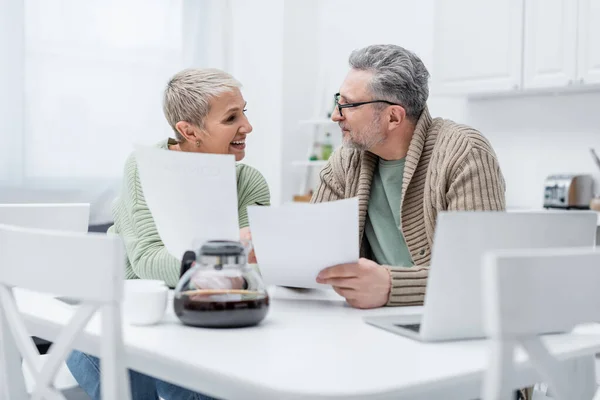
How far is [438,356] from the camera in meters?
1.10

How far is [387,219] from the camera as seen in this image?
2090 millimetres

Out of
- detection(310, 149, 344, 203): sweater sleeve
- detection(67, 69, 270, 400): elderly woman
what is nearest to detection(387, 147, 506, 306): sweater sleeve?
detection(310, 149, 344, 203): sweater sleeve

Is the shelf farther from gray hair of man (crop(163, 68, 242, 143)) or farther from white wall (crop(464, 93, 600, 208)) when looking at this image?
gray hair of man (crop(163, 68, 242, 143))

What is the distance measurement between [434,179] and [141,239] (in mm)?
738

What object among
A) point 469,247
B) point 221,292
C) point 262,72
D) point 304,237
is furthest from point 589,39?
point 221,292

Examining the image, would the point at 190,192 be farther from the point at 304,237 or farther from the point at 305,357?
the point at 305,357

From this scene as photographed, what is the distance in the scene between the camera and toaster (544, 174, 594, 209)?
367 centimetres

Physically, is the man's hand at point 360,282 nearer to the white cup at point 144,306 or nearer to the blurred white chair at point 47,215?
the white cup at point 144,306

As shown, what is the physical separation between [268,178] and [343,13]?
1.22 metres

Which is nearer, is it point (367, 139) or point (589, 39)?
point (367, 139)

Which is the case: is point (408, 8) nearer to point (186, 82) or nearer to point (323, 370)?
point (186, 82)

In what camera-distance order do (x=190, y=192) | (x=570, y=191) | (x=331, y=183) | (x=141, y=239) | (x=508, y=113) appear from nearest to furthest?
(x=190, y=192) < (x=141, y=239) < (x=331, y=183) < (x=570, y=191) < (x=508, y=113)

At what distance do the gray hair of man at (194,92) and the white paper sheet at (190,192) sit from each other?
0.64 meters

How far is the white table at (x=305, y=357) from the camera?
3.10 ft
